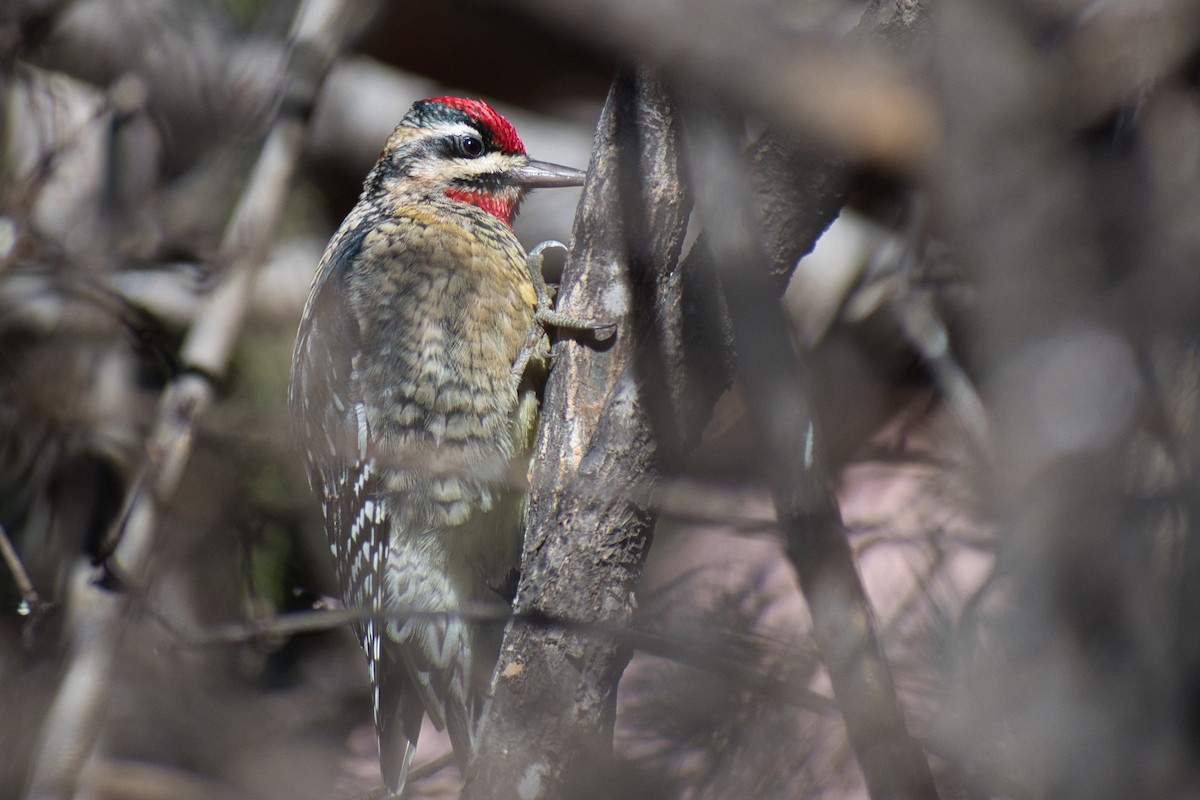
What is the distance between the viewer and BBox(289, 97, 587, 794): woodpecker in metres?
2.43

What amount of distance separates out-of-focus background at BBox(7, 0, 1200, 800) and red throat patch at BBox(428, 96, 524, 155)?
0.47 m

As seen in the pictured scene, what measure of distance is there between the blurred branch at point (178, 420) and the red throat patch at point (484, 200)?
0.76m

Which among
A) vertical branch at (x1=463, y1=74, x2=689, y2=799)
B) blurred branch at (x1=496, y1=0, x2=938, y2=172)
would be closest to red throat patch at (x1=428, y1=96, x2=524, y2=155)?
vertical branch at (x1=463, y1=74, x2=689, y2=799)

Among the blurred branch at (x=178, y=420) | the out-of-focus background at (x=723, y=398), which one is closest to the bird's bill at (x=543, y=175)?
the out-of-focus background at (x=723, y=398)

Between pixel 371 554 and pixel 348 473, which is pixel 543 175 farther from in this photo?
pixel 371 554

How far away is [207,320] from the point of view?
10.6ft

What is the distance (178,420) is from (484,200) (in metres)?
0.99

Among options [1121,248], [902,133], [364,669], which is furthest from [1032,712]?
[364,669]

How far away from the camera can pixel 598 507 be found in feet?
5.35

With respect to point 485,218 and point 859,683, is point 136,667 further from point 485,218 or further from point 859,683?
point 859,683

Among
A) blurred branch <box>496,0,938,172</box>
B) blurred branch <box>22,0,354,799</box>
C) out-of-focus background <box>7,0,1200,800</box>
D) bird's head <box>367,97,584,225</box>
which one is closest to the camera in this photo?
blurred branch <box>496,0,938,172</box>

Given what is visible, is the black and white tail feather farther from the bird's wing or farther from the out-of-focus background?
the out-of-focus background

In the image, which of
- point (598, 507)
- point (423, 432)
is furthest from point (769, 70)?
point (423, 432)

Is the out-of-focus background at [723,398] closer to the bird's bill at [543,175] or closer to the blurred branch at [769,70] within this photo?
the blurred branch at [769,70]
